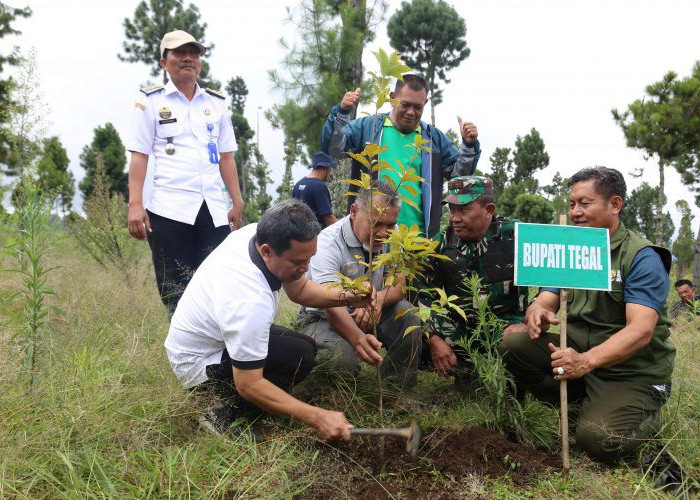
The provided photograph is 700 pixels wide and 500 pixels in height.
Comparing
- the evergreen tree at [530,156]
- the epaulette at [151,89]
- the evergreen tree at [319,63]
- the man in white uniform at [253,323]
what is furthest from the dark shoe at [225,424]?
the evergreen tree at [530,156]

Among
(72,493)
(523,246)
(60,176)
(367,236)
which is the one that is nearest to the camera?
(72,493)

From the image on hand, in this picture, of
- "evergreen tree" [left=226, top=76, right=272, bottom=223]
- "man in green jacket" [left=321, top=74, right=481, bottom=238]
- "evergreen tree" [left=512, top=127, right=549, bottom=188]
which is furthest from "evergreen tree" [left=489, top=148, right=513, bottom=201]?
"man in green jacket" [left=321, top=74, right=481, bottom=238]

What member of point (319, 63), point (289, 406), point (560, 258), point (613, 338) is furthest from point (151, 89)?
point (319, 63)

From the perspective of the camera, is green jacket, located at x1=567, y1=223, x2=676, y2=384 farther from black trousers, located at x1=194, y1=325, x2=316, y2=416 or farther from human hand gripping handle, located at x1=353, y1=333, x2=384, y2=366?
black trousers, located at x1=194, y1=325, x2=316, y2=416

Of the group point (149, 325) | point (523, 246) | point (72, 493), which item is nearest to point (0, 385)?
point (72, 493)

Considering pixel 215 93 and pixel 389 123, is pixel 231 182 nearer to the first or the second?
pixel 215 93

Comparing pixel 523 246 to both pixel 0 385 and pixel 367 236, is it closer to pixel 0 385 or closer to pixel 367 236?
pixel 367 236

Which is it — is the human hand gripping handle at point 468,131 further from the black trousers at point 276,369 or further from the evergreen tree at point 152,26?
the evergreen tree at point 152,26

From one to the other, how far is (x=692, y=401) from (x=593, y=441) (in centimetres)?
92

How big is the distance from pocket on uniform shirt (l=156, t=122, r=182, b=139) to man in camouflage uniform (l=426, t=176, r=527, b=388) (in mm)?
1774

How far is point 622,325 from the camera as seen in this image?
2793 mm

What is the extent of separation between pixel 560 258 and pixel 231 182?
7.66ft

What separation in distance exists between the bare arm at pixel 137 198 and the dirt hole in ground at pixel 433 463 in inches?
71.0

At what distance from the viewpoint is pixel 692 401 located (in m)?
3.06
